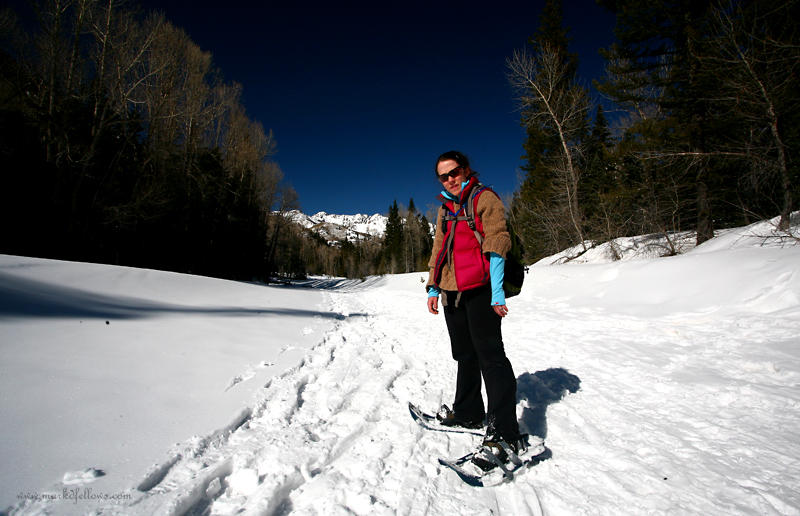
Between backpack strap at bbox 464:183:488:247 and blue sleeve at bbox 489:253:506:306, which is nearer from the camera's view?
blue sleeve at bbox 489:253:506:306

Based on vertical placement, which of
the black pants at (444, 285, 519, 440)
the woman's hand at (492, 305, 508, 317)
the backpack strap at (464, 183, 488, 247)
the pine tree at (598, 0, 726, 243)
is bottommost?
the black pants at (444, 285, 519, 440)

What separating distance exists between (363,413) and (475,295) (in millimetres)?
1316

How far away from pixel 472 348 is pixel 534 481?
77 cm

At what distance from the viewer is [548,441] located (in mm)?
1955

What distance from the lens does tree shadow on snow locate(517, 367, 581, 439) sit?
2.20m

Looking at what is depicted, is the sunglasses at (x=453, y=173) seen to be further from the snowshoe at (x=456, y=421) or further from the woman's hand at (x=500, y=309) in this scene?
the snowshoe at (x=456, y=421)

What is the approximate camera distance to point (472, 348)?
6.77 ft

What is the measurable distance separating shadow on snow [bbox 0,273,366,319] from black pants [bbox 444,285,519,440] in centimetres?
463

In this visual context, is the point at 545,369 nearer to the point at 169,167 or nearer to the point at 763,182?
the point at 763,182

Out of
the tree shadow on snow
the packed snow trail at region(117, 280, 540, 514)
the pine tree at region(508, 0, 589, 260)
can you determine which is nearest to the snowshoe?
the packed snow trail at region(117, 280, 540, 514)

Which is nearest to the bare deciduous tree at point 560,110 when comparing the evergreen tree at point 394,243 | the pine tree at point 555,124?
the pine tree at point 555,124

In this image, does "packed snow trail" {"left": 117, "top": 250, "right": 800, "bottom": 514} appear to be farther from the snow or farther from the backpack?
the backpack

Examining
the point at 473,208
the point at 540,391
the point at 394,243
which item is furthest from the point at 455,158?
the point at 394,243

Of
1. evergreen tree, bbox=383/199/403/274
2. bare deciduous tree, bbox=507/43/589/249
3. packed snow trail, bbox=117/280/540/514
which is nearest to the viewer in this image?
packed snow trail, bbox=117/280/540/514
